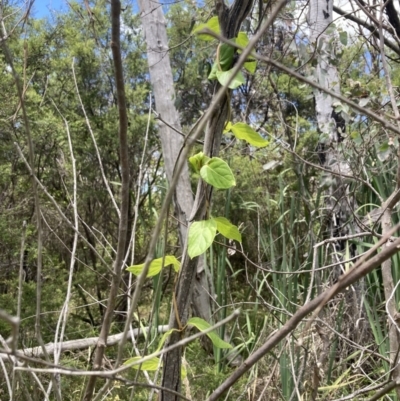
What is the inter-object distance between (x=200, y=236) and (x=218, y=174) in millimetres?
78

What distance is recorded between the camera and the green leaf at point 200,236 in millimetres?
559

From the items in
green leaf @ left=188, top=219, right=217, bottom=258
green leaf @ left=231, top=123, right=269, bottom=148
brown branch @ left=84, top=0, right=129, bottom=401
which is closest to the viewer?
brown branch @ left=84, top=0, right=129, bottom=401

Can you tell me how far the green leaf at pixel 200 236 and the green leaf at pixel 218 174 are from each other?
52 millimetres

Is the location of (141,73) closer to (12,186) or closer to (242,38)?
(12,186)

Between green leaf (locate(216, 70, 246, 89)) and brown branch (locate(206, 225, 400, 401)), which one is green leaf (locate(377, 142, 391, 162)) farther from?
brown branch (locate(206, 225, 400, 401))

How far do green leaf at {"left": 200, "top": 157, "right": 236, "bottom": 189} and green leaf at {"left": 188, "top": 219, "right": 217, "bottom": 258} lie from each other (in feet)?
0.17

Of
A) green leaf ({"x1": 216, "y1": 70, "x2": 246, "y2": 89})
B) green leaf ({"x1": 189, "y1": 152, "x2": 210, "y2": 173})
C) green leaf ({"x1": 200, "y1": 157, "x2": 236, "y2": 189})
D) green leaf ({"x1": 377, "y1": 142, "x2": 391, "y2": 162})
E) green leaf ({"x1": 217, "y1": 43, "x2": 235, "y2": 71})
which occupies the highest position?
green leaf ({"x1": 217, "y1": 43, "x2": 235, "y2": 71})

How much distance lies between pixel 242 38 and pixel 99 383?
6.48 feet

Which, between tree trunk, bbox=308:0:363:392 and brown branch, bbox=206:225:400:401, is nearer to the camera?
brown branch, bbox=206:225:400:401

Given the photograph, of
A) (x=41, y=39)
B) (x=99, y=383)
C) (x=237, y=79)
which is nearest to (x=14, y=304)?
(x=99, y=383)

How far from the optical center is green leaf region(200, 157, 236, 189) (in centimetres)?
57

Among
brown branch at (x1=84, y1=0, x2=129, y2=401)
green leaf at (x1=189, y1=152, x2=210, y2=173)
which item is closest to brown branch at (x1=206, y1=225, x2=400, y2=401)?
brown branch at (x1=84, y1=0, x2=129, y2=401)

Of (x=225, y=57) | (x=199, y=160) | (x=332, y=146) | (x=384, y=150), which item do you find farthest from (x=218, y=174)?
(x=332, y=146)

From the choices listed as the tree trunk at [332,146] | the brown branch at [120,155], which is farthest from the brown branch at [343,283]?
the tree trunk at [332,146]
